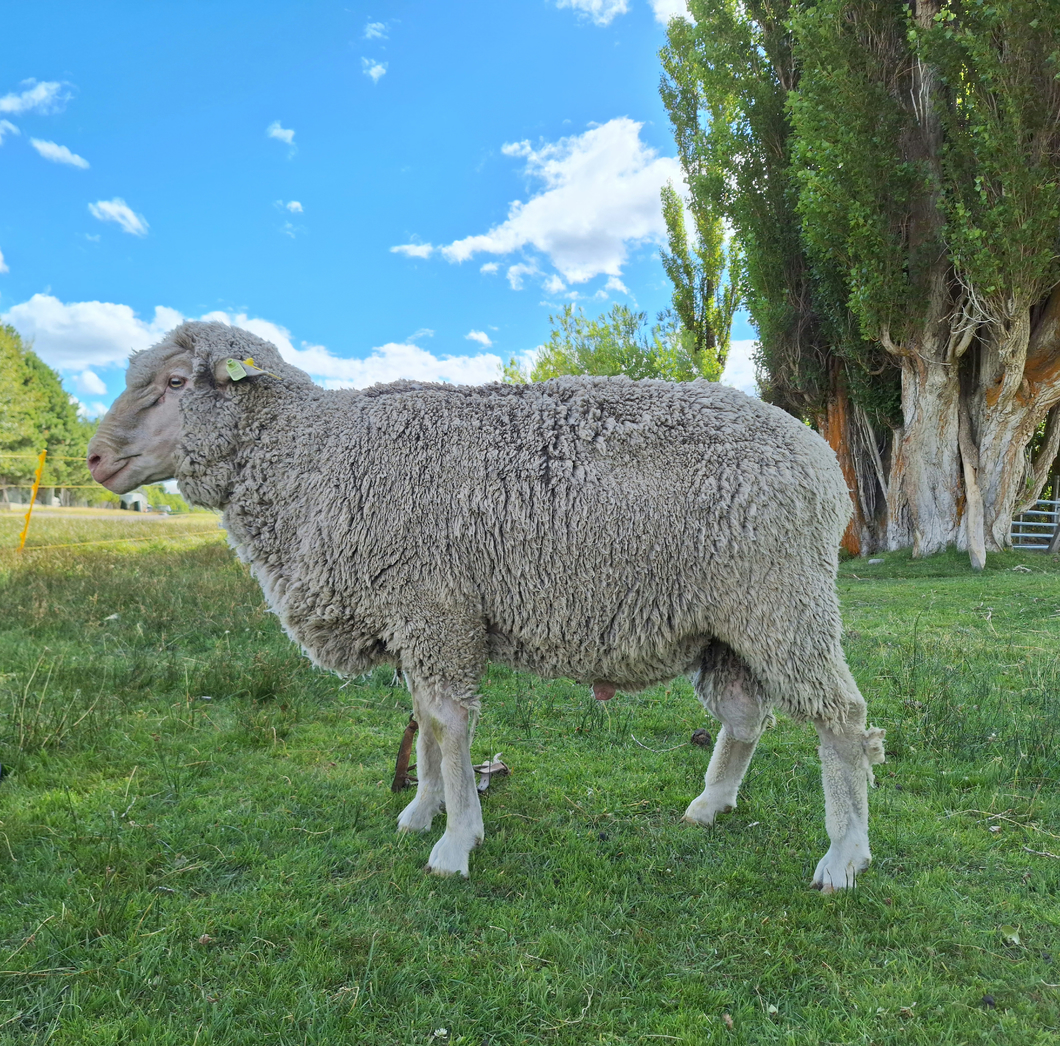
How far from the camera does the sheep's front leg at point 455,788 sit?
3102 mm

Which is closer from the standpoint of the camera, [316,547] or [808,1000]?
[808,1000]

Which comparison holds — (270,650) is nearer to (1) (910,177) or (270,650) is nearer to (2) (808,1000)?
(2) (808,1000)

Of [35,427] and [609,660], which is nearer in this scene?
[609,660]

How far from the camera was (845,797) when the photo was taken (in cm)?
304

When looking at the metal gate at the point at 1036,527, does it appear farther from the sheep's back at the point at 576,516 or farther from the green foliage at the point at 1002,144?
the sheep's back at the point at 576,516

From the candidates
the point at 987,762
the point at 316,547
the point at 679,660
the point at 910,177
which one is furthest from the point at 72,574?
the point at 910,177

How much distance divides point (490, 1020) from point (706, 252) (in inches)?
1085

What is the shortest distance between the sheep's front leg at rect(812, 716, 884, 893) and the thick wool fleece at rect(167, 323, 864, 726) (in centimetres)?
15

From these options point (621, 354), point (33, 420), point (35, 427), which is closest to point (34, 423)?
point (35, 427)

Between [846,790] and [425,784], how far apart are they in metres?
2.07

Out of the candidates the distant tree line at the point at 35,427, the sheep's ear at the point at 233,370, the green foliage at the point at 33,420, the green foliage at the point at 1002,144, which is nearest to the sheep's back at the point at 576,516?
the sheep's ear at the point at 233,370

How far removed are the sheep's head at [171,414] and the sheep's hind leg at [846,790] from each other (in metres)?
3.22

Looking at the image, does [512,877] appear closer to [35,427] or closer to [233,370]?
[233,370]

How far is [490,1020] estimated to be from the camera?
221 cm
